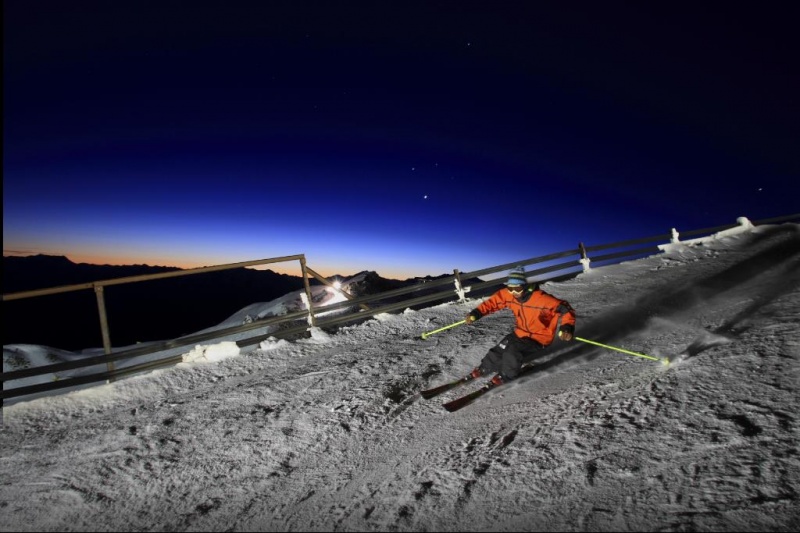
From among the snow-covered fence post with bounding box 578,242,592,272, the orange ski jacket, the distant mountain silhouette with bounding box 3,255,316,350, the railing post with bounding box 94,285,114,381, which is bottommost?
the orange ski jacket

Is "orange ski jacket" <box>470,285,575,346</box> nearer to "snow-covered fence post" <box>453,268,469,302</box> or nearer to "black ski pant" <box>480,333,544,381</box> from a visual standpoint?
"black ski pant" <box>480,333,544,381</box>

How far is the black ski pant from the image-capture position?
5047 millimetres

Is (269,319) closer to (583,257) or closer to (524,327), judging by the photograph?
(524,327)

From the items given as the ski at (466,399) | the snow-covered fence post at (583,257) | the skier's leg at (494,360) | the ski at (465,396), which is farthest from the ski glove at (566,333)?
the snow-covered fence post at (583,257)

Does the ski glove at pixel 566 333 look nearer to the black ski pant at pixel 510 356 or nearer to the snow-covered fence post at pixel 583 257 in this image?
the black ski pant at pixel 510 356

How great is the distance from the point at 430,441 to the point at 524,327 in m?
2.09

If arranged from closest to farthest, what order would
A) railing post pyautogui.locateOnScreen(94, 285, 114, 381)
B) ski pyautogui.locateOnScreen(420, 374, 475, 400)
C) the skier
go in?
1. ski pyautogui.locateOnScreen(420, 374, 475, 400)
2. the skier
3. railing post pyautogui.locateOnScreen(94, 285, 114, 381)

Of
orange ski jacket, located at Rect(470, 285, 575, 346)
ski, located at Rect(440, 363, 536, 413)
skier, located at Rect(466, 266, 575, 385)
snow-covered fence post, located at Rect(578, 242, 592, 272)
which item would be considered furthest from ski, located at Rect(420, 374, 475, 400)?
snow-covered fence post, located at Rect(578, 242, 592, 272)

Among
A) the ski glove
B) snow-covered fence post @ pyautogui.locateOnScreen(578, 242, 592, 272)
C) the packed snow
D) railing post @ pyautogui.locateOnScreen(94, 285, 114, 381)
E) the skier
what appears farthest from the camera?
snow-covered fence post @ pyautogui.locateOnScreen(578, 242, 592, 272)

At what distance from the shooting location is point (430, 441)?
3.91 metres

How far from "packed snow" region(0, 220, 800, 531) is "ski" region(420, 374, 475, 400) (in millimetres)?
126

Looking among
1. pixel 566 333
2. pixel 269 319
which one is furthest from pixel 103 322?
→ pixel 566 333

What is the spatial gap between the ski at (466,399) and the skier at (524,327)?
11 cm

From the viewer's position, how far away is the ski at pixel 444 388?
495 cm
